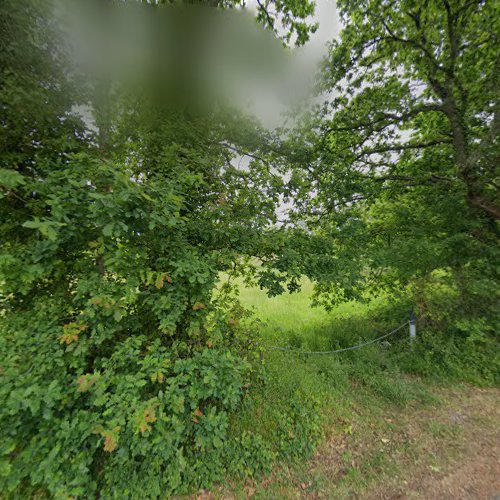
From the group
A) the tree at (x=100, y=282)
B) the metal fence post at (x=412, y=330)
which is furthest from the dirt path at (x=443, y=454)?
the tree at (x=100, y=282)

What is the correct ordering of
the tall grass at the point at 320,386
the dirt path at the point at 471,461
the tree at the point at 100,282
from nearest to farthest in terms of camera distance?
the tree at the point at 100,282, the dirt path at the point at 471,461, the tall grass at the point at 320,386

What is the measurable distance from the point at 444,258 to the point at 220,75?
5344mm

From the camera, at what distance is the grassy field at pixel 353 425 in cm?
246

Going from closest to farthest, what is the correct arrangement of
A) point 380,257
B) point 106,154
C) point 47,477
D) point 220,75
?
point 47,477 → point 106,154 → point 220,75 → point 380,257

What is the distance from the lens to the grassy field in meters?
2.46

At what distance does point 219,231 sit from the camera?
9.45ft

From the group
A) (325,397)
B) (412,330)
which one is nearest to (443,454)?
(325,397)

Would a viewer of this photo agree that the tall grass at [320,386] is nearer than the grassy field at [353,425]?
No

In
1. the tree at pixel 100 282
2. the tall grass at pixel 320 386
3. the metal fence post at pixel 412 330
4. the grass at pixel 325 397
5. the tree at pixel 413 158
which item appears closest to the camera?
the tree at pixel 100 282

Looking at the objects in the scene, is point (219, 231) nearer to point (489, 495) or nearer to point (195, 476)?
point (195, 476)

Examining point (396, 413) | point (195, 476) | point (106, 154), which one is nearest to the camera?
point (195, 476)

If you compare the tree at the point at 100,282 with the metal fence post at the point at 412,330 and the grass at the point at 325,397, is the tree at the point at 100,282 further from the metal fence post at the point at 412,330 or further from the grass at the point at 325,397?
the metal fence post at the point at 412,330

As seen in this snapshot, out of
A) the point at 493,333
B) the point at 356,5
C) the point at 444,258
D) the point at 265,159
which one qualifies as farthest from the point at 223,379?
the point at 356,5

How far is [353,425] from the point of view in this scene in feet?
10.5
